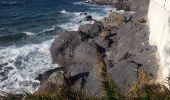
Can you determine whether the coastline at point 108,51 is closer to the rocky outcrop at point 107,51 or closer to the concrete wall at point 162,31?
the rocky outcrop at point 107,51

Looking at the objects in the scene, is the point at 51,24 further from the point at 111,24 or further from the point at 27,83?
the point at 27,83

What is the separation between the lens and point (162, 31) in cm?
2592

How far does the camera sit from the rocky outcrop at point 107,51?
24266mm

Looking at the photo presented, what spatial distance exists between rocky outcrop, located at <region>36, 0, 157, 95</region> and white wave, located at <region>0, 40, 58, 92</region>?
154cm

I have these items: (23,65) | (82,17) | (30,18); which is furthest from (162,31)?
(30,18)

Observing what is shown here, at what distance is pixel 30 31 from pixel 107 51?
16.4m

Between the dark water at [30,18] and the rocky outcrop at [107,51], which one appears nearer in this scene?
the rocky outcrop at [107,51]

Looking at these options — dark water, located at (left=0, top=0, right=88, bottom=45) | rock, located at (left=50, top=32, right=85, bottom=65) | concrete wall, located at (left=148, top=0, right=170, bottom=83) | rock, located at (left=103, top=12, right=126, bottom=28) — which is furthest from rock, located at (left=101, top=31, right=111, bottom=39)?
dark water, located at (left=0, top=0, right=88, bottom=45)

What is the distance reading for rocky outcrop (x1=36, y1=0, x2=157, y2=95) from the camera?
2427 cm

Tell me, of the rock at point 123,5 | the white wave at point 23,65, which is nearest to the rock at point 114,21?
the white wave at point 23,65

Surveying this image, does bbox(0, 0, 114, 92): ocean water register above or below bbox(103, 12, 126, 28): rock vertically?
below

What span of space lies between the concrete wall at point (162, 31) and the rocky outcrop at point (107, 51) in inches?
31.1

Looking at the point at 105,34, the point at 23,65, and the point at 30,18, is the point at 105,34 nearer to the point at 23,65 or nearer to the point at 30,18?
the point at 23,65

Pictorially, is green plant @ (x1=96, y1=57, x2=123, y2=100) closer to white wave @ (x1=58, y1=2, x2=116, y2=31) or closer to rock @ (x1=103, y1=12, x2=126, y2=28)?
rock @ (x1=103, y1=12, x2=126, y2=28)
